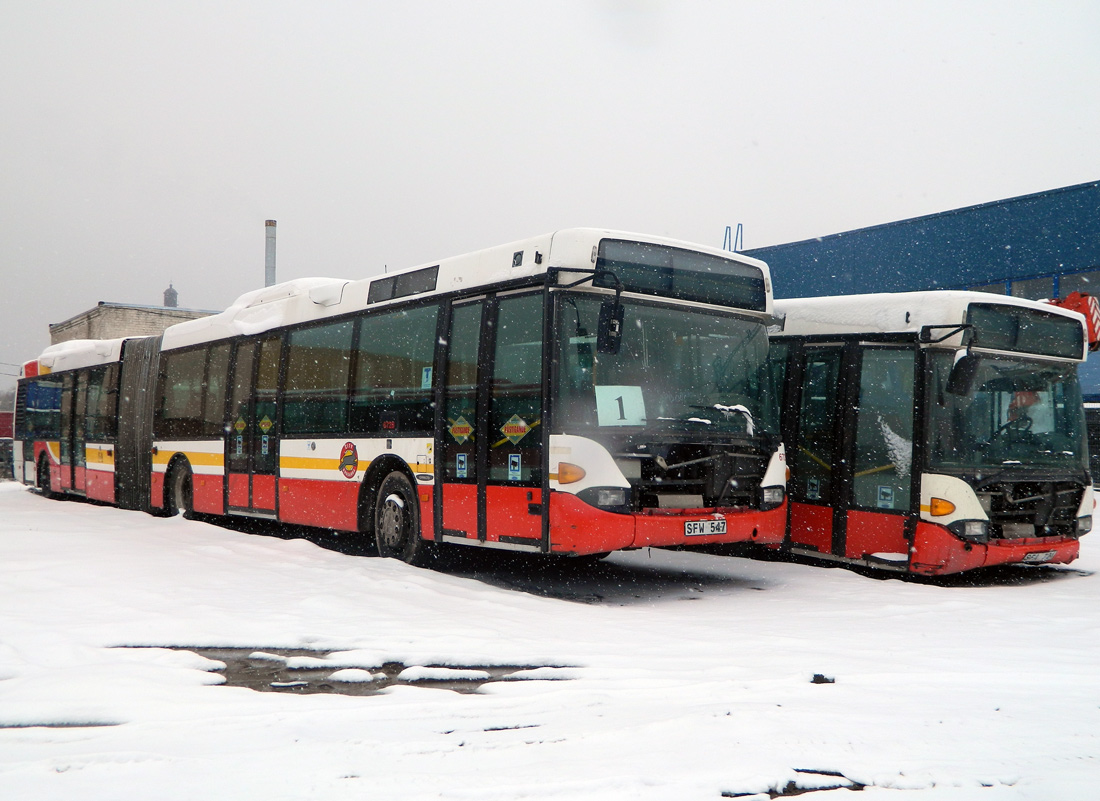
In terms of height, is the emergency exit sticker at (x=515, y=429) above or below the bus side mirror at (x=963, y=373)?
below

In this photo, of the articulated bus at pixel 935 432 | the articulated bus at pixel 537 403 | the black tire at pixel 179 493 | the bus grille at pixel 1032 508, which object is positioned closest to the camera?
the articulated bus at pixel 537 403

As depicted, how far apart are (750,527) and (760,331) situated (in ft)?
5.89

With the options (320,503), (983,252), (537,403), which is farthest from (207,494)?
(983,252)

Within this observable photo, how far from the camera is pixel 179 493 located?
50.0 ft

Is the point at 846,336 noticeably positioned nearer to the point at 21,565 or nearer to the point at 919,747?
the point at 919,747

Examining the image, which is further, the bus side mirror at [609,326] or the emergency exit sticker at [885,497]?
the emergency exit sticker at [885,497]

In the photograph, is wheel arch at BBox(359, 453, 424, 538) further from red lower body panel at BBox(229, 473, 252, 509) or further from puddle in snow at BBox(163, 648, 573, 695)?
puddle in snow at BBox(163, 648, 573, 695)

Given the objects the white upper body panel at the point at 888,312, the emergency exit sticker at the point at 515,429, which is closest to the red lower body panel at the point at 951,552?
the white upper body panel at the point at 888,312

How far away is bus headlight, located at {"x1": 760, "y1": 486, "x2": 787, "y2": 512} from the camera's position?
29.1ft

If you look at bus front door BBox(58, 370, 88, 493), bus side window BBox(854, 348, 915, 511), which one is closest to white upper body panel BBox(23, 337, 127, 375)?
bus front door BBox(58, 370, 88, 493)

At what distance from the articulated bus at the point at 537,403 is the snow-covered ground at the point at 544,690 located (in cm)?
73

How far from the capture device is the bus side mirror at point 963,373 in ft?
28.8

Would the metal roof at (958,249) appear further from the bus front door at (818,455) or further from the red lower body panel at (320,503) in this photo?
the red lower body panel at (320,503)

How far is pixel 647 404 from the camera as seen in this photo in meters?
8.27
